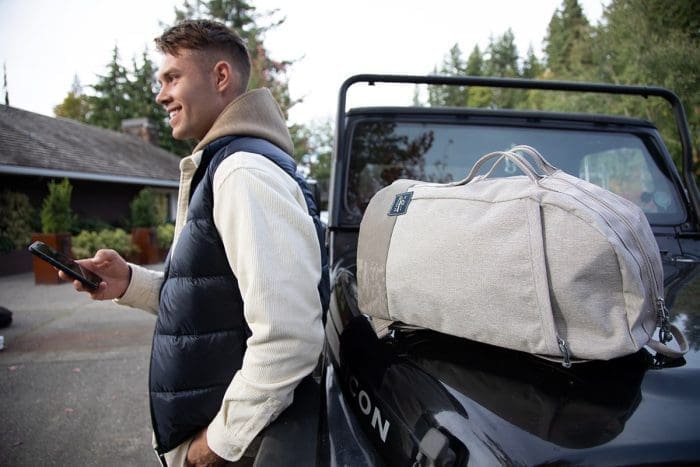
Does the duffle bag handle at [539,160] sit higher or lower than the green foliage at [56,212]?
higher

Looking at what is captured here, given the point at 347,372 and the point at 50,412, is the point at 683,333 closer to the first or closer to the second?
the point at 347,372

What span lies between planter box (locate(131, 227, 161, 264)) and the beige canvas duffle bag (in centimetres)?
1183

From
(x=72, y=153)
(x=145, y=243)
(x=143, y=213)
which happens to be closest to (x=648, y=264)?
(x=145, y=243)

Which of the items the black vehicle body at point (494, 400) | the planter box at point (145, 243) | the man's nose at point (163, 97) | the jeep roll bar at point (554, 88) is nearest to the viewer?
the black vehicle body at point (494, 400)

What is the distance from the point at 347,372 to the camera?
139cm

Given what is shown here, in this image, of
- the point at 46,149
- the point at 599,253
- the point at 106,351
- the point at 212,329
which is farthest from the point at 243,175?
the point at 46,149

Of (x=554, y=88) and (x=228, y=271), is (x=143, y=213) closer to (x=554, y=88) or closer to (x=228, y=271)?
(x=554, y=88)

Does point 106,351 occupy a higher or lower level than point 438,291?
lower

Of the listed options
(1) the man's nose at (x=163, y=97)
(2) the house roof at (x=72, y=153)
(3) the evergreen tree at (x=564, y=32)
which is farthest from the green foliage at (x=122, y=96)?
(1) the man's nose at (x=163, y=97)

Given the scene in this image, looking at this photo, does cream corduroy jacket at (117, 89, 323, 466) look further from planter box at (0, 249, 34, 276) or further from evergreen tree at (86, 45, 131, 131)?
evergreen tree at (86, 45, 131, 131)

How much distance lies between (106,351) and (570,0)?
48.3 metres

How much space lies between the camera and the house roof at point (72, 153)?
39.0ft

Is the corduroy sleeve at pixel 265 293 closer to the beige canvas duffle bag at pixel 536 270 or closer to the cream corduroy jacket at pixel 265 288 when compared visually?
the cream corduroy jacket at pixel 265 288

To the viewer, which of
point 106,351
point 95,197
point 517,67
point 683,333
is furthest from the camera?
point 517,67
